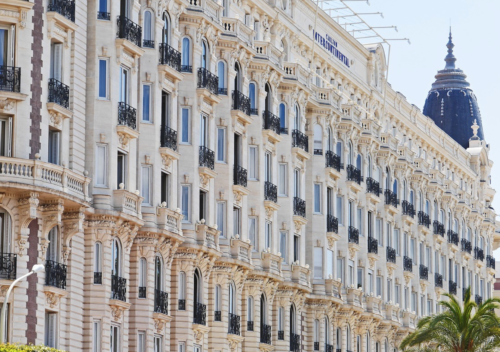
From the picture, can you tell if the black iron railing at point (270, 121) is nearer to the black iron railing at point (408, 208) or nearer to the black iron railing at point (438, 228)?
the black iron railing at point (408, 208)

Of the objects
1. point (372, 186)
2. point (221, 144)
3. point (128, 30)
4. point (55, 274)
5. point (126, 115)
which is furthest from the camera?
point (372, 186)

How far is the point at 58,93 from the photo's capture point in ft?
182

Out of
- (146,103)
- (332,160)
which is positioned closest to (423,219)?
(332,160)

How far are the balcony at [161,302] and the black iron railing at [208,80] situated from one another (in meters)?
11.2

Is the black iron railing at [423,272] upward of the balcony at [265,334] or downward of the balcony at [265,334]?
upward

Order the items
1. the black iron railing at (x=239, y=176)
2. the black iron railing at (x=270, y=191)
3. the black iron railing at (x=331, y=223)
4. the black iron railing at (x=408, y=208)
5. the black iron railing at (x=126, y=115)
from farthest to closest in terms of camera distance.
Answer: the black iron railing at (x=408, y=208) < the black iron railing at (x=331, y=223) < the black iron railing at (x=270, y=191) < the black iron railing at (x=239, y=176) < the black iron railing at (x=126, y=115)

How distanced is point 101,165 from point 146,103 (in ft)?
17.7

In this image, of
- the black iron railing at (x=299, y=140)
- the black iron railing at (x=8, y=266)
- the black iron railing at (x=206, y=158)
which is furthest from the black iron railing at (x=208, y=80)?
the black iron railing at (x=8, y=266)

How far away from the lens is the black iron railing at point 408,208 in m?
103

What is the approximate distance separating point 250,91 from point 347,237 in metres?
17.1

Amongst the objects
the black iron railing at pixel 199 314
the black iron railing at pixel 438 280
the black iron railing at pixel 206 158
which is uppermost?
the black iron railing at pixel 206 158

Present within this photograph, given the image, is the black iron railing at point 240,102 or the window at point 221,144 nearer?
the window at point 221,144

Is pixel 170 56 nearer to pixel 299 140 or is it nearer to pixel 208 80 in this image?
pixel 208 80

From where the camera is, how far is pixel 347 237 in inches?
3529
